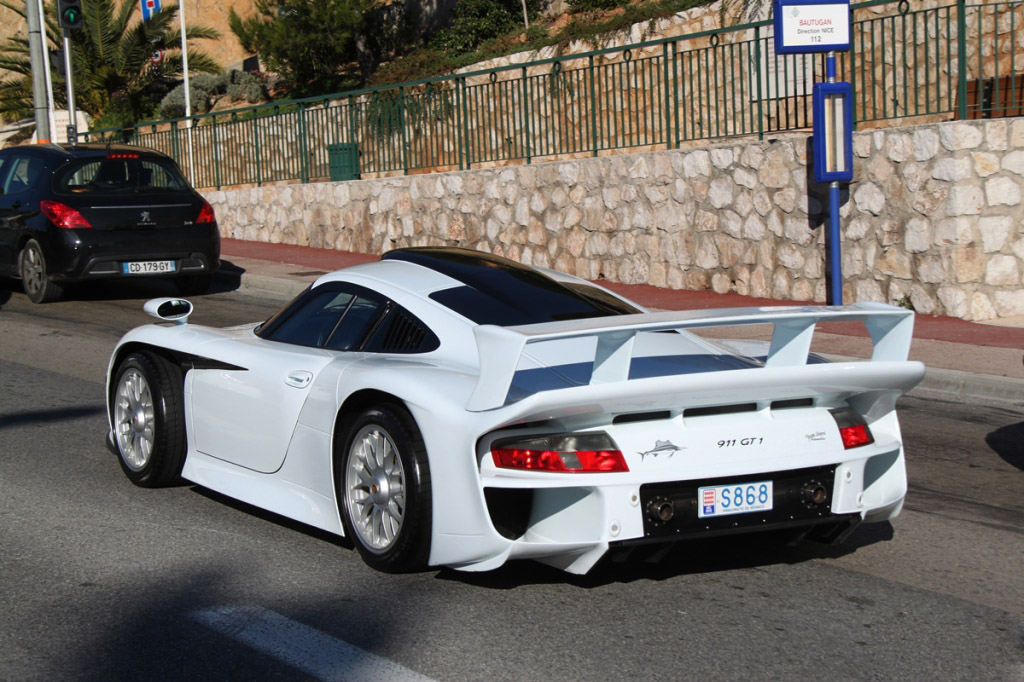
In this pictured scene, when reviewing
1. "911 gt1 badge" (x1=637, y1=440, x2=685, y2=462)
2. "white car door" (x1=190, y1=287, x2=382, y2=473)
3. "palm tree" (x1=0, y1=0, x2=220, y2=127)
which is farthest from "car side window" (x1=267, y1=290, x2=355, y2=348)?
"palm tree" (x1=0, y1=0, x2=220, y2=127)

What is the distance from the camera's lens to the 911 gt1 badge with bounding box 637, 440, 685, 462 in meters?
4.38

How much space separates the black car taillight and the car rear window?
11555mm

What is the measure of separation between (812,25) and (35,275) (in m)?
9.13

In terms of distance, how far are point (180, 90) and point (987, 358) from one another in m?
32.6

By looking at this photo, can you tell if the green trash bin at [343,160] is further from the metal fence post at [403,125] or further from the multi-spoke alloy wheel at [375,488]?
the multi-spoke alloy wheel at [375,488]

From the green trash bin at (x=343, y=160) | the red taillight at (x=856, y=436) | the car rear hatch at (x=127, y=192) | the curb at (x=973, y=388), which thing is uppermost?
the green trash bin at (x=343, y=160)

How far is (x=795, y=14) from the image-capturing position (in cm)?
1150

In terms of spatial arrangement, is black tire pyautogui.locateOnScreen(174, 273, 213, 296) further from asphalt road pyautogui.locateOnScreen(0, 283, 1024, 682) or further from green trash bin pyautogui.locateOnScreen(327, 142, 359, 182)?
asphalt road pyautogui.locateOnScreen(0, 283, 1024, 682)

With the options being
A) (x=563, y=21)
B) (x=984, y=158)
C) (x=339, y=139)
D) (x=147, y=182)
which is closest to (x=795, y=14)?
(x=984, y=158)

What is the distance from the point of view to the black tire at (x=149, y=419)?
619cm

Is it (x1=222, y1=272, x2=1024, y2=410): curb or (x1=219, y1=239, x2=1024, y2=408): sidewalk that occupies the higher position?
(x1=219, y1=239, x2=1024, y2=408): sidewalk

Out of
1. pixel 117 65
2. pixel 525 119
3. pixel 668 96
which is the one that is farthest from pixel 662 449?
pixel 117 65

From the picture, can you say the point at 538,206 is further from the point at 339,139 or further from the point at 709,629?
the point at 709,629

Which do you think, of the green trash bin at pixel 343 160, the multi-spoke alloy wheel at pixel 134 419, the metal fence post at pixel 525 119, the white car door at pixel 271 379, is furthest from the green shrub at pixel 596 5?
the white car door at pixel 271 379
